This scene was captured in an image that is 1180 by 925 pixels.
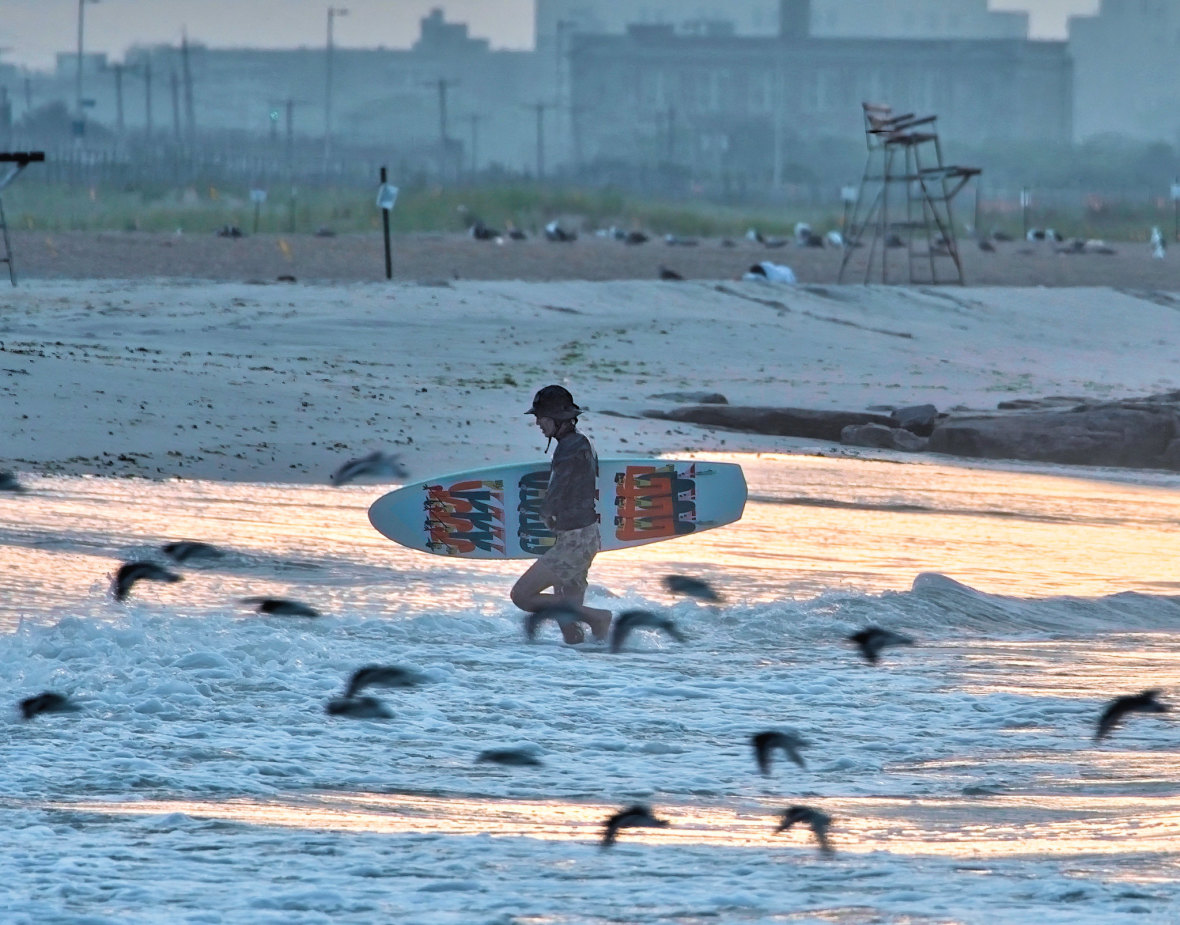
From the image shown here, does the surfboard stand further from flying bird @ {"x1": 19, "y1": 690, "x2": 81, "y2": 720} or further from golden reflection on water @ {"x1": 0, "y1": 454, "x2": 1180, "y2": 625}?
flying bird @ {"x1": 19, "y1": 690, "x2": 81, "y2": 720}

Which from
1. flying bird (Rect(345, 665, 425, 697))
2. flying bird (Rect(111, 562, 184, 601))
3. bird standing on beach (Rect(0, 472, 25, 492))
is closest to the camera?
flying bird (Rect(345, 665, 425, 697))

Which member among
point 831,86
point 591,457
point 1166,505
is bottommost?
point 1166,505

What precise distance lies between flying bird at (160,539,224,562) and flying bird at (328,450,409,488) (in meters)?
2.61

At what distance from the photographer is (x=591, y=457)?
372 inches

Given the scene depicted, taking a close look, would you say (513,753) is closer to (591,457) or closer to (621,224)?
(591,457)

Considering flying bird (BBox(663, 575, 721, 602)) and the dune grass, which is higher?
the dune grass

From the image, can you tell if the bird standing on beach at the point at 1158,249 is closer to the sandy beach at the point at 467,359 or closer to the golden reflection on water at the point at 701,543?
the sandy beach at the point at 467,359

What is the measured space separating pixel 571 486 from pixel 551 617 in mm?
649

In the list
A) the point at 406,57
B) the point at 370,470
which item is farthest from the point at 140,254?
the point at 406,57

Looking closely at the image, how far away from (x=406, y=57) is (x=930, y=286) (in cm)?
15341

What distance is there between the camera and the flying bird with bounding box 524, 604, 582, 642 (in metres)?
9.16

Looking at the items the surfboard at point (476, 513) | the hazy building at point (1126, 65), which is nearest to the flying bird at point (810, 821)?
the surfboard at point (476, 513)

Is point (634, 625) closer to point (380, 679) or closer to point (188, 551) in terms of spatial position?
point (380, 679)

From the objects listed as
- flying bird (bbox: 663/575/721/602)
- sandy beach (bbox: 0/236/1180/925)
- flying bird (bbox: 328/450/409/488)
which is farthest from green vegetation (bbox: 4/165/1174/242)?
flying bird (bbox: 663/575/721/602)
